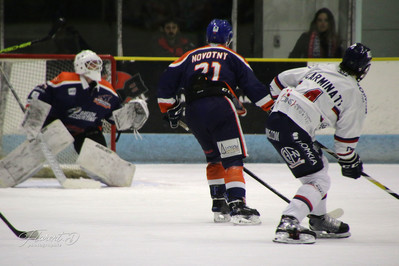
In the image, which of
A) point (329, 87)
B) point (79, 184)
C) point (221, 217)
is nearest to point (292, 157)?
point (329, 87)

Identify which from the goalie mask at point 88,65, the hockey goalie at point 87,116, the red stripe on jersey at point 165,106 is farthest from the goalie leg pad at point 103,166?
the red stripe on jersey at point 165,106

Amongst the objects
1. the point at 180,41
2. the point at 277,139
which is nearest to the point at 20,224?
the point at 277,139

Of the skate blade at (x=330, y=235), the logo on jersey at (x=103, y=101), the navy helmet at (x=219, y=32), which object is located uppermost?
the navy helmet at (x=219, y=32)

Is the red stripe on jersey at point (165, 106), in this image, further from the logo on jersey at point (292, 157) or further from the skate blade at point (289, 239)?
the skate blade at point (289, 239)

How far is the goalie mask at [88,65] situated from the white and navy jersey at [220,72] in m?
1.83

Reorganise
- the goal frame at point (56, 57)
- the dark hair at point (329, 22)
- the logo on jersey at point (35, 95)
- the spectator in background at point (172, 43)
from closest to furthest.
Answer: the logo on jersey at point (35, 95), the goal frame at point (56, 57), the dark hair at point (329, 22), the spectator in background at point (172, 43)

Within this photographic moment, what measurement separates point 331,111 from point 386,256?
2.29ft

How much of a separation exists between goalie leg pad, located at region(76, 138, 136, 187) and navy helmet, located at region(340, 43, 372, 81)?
2639mm

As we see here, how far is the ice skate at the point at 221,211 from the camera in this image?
367 cm

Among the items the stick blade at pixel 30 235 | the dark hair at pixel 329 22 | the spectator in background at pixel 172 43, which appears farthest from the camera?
the spectator in background at pixel 172 43

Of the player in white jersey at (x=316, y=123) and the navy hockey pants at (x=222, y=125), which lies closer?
the player in white jersey at (x=316, y=123)

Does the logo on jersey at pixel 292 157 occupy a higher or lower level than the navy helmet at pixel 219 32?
lower

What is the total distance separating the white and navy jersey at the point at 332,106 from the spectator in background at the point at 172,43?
14.8 feet

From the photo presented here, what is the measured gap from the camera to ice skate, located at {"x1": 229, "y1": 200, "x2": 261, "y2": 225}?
353 cm
